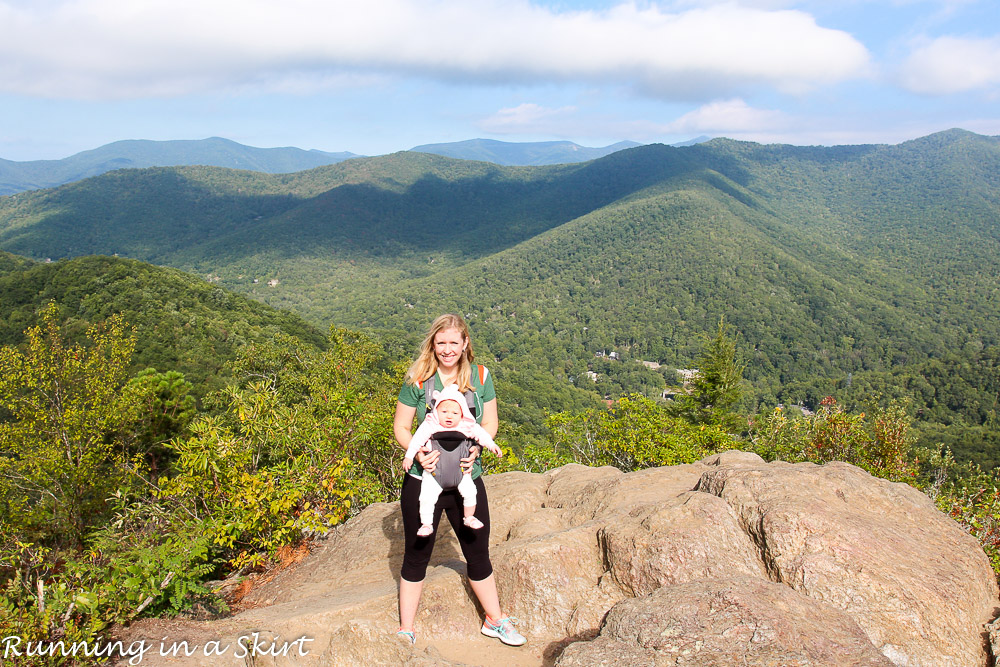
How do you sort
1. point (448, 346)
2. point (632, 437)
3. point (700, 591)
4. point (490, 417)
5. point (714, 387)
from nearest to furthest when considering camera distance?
1. point (700, 591)
2. point (448, 346)
3. point (490, 417)
4. point (632, 437)
5. point (714, 387)

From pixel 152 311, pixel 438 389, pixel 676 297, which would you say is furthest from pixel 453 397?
pixel 676 297

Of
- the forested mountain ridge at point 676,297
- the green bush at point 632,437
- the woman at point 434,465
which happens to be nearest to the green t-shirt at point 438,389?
the woman at point 434,465

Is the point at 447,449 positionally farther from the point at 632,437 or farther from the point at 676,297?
the point at 676,297

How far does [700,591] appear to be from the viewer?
373 cm

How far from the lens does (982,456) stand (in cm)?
4225

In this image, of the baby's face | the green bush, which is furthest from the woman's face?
the green bush

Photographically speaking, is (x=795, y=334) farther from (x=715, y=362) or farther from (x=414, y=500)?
(x=414, y=500)

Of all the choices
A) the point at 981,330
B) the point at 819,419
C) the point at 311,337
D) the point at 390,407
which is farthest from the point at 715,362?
the point at 981,330

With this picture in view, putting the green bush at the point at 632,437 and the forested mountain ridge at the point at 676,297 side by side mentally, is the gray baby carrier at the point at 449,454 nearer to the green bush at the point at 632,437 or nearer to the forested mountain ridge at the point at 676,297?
the green bush at the point at 632,437

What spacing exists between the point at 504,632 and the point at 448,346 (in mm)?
2467

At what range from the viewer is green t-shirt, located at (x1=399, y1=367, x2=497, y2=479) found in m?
3.96

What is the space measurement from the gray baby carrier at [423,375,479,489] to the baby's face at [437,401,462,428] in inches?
3.1

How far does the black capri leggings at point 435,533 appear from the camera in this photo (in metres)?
4.02

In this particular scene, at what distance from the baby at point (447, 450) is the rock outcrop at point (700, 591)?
1.11 m
